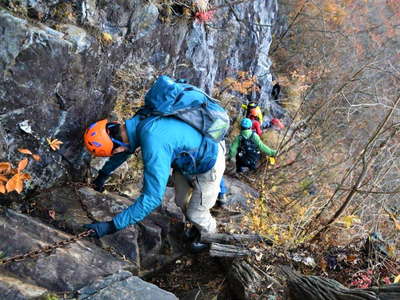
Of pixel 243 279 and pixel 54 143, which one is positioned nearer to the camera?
pixel 243 279

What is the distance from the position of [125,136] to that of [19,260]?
178 cm

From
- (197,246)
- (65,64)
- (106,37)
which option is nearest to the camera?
(65,64)

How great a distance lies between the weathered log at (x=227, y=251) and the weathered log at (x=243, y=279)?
10cm

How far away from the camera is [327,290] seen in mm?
3691

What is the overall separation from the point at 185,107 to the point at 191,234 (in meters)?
2.34

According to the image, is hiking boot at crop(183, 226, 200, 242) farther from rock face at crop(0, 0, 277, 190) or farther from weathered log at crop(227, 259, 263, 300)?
rock face at crop(0, 0, 277, 190)

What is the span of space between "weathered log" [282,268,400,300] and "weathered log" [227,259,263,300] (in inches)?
16.1

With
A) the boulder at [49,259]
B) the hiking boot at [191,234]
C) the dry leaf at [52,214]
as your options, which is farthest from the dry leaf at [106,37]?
the hiking boot at [191,234]

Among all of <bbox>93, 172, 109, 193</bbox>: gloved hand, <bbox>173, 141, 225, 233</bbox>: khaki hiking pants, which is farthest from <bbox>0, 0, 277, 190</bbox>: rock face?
<bbox>173, 141, 225, 233</bbox>: khaki hiking pants

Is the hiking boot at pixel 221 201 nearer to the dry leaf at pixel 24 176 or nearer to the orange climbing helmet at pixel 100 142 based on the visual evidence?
the orange climbing helmet at pixel 100 142

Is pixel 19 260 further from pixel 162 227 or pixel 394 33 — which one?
pixel 394 33

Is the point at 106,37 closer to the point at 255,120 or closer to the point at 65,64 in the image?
the point at 65,64

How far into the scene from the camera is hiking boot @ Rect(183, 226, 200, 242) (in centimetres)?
534

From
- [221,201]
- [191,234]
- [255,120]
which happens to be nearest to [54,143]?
[191,234]
